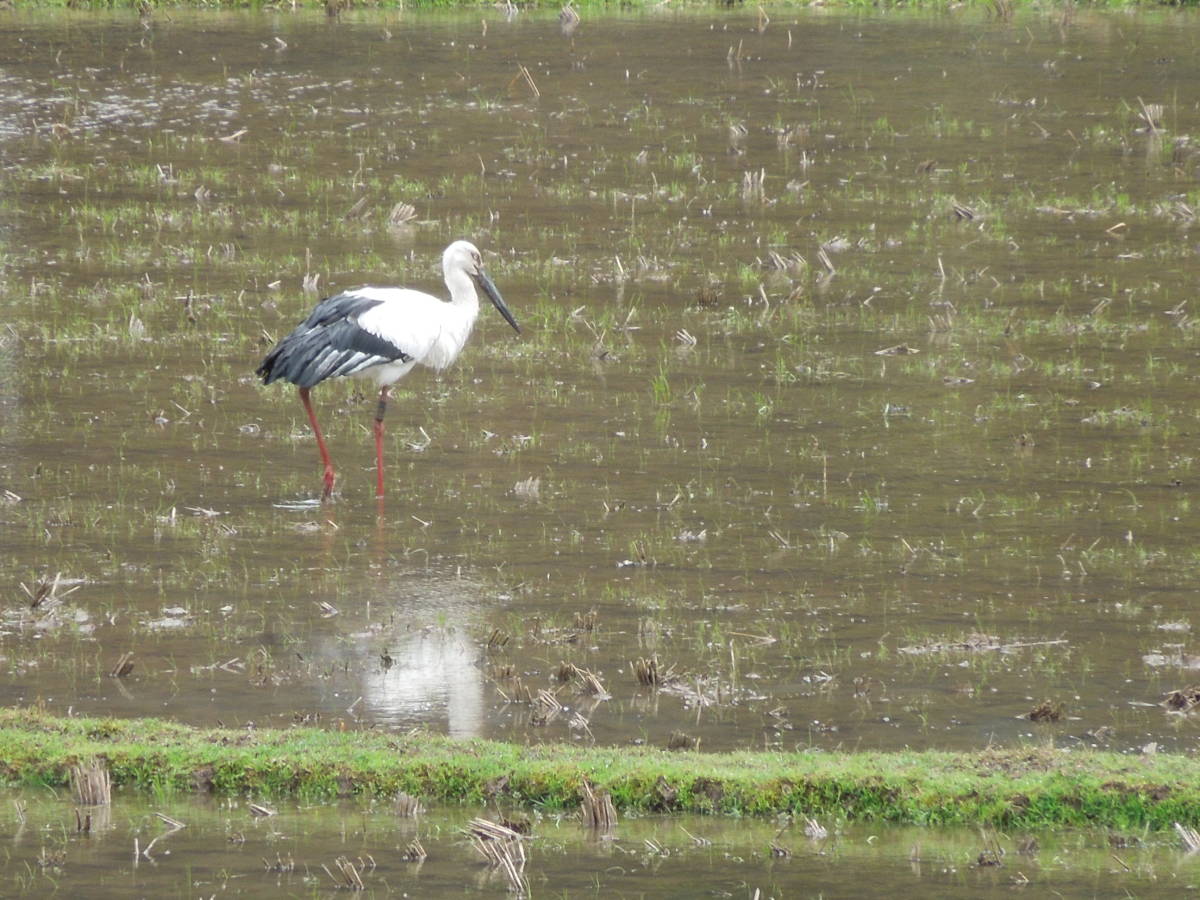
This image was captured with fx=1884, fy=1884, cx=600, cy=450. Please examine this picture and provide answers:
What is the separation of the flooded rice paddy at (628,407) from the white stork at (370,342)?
49 cm

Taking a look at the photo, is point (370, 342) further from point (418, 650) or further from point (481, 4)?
point (481, 4)

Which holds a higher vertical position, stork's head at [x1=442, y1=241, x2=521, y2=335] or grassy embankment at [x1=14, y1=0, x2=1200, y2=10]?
grassy embankment at [x1=14, y1=0, x2=1200, y2=10]

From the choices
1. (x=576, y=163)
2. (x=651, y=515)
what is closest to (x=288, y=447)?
(x=651, y=515)

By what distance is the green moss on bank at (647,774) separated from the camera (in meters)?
6.65

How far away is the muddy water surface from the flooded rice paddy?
4 cm

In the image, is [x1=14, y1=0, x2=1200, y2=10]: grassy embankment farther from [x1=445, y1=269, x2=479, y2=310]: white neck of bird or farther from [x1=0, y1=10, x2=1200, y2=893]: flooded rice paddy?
[x1=445, y1=269, x2=479, y2=310]: white neck of bird

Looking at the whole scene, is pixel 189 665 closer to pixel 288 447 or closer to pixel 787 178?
pixel 288 447

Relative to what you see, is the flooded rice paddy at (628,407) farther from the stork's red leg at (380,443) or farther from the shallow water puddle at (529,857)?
the shallow water puddle at (529,857)

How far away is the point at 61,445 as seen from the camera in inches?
461

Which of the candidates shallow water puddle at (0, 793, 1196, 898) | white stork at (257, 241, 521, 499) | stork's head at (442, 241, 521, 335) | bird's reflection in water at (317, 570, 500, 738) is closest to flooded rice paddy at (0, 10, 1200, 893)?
bird's reflection in water at (317, 570, 500, 738)

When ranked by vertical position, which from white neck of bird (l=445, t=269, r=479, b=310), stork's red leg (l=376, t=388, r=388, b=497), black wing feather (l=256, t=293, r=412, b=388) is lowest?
stork's red leg (l=376, t=388, r=388, b=497)

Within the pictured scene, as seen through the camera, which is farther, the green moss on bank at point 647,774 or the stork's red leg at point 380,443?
the stork's red leg at point 380,443

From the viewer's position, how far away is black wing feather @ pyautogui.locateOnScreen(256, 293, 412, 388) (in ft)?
36.9

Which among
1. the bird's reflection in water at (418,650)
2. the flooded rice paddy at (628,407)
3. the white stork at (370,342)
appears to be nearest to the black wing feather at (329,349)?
the white stork at (370,342)
